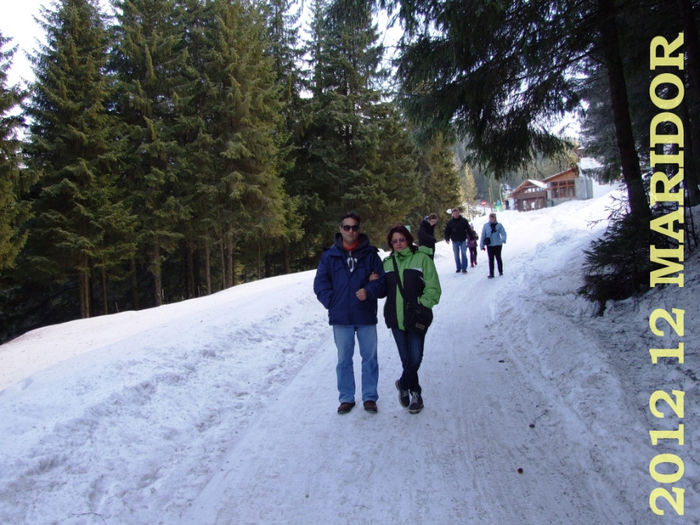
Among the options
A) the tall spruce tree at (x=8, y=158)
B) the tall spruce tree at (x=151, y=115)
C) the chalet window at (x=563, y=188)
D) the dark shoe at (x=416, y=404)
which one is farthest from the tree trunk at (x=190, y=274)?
the chalet window at (x=563, y=188)

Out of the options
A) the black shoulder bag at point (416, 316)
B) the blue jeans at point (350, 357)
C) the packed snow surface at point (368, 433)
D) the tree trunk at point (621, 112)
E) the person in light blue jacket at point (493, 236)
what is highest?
the tree trunk at point (621, 112)

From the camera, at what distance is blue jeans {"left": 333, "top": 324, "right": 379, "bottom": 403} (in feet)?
14.0

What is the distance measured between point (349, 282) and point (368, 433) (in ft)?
4.72

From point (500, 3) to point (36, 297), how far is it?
23.7 metres

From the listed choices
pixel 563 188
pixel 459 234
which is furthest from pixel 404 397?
pixel 563 188

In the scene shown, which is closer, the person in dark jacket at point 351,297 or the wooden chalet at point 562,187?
the person in dark jacket at point 351,297

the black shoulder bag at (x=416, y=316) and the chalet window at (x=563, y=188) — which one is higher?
the chalet window at (x=563, y=188)

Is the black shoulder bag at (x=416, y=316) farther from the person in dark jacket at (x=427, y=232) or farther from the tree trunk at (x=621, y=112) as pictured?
the person in dark jacket at (x=427, y=232)

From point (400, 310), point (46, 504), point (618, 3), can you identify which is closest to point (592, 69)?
point (618, 3)

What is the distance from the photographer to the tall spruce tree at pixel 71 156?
619 inches

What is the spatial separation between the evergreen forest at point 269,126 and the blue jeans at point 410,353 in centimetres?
326

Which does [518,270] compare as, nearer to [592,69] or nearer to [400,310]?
[592,69]

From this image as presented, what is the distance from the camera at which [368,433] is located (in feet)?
12.6

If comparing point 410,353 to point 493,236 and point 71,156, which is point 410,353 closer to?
point 493,236
